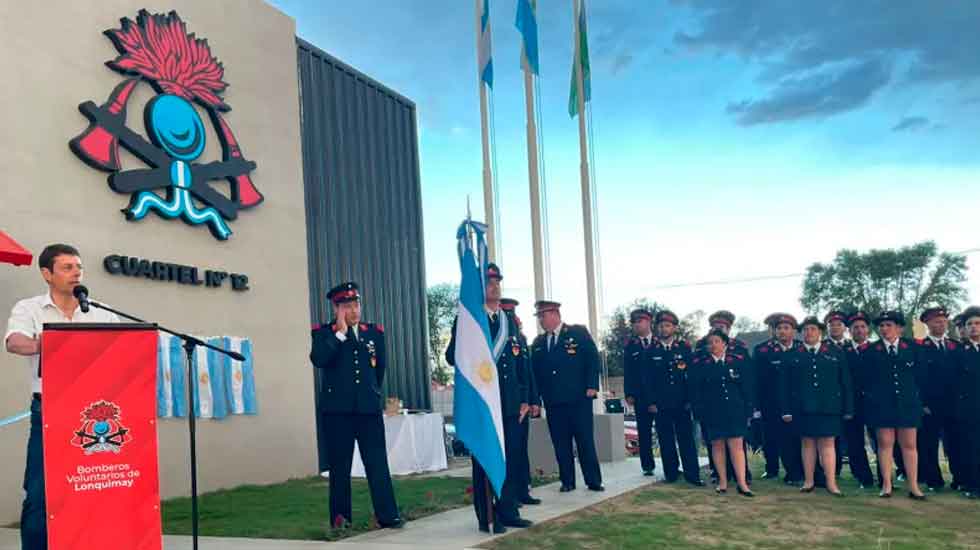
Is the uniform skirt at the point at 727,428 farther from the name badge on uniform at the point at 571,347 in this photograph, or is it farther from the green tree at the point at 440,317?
the green tree at the point at 440,317

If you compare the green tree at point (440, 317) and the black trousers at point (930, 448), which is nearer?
the black trousers at point (930, 448)

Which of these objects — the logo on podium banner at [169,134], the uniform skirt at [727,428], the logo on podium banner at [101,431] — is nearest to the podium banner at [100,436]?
the logo on podium banner at [101,431]

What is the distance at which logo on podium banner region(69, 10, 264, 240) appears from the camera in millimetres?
8047

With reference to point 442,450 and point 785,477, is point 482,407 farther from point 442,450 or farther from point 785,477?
point 442,450

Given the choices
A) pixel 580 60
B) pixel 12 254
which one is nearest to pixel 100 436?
pixel 12 254

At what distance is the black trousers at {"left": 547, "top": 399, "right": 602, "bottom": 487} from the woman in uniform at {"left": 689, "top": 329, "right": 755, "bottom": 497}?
96 centimetres

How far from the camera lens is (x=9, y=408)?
6.90 metres

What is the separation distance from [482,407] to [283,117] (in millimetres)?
6150

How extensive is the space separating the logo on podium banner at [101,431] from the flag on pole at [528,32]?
968cm

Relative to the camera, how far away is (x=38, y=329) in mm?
3834

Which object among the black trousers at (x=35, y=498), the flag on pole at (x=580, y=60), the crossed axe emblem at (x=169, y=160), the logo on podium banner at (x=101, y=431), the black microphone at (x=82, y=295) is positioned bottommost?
the black trousers at (x=35, y=498)

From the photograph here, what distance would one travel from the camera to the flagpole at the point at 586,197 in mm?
11859

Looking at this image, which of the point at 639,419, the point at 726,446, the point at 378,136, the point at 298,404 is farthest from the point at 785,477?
the point at 378,136

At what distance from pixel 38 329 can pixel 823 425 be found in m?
5.93
